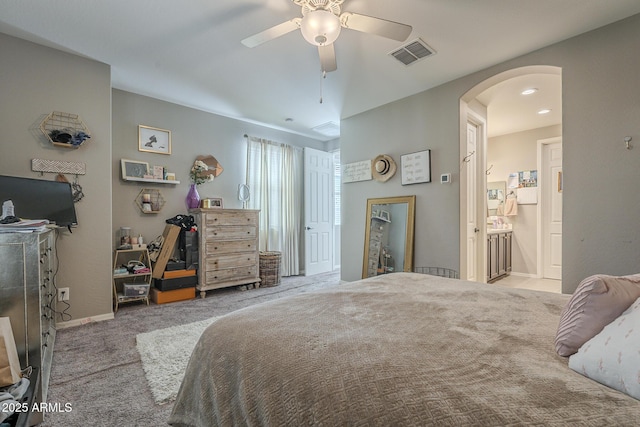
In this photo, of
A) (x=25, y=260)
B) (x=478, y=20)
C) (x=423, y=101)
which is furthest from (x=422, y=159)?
(x=25, y=260)

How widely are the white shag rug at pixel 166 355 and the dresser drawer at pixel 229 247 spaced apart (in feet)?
3.94

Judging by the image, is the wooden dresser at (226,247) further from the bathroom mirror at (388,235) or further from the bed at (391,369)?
the bed at (391,369)

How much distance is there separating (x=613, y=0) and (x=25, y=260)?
4.15 meters

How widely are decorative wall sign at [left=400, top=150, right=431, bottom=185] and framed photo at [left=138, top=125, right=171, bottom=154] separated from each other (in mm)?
3207

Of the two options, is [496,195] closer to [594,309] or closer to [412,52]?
[412,52]

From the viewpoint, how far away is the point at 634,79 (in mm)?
2221

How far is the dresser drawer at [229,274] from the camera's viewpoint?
3.86m

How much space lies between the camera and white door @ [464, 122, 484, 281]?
375cm

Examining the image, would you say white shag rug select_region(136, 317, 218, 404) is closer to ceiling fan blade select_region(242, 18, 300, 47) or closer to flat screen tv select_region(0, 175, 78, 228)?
flat screen tv select_region(0, 175, 78, 228)

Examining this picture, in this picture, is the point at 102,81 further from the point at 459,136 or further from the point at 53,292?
the point at 459,136

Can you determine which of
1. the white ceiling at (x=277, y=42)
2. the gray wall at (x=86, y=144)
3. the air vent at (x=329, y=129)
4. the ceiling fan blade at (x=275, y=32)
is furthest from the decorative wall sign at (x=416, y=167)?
the gray wall at (x=86, y=144)

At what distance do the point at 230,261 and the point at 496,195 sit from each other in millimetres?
5022

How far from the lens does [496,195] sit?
5.62 m

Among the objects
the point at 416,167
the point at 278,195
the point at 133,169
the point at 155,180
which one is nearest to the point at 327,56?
the point at 416,167
